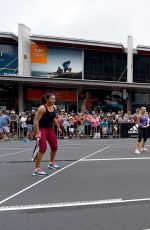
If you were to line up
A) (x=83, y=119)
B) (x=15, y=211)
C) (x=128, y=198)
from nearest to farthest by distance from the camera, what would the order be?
(x=15, y=211) → (x=128, y=198) → (x=83, y=119)

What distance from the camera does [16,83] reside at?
25844 mm

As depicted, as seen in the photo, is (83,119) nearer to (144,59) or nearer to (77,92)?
(77,92)

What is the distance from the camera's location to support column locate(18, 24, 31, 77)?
25859mm

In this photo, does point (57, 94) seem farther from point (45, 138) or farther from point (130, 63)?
point (45, 138)

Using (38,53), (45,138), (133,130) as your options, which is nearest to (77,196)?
(45,138)

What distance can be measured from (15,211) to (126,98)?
979 inches

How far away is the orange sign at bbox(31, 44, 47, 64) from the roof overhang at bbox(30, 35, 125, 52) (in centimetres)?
40

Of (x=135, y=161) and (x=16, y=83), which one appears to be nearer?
(x=135, y=161)

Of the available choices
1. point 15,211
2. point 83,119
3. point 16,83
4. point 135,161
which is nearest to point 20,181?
point 15,211

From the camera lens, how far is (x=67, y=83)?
25750mm

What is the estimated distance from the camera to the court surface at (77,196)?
4816 millimetres

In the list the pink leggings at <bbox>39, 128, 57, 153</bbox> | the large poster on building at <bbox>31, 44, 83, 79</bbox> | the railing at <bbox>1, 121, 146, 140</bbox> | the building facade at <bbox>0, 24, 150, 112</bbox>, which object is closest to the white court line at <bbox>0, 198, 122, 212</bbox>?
the pink leggings at <bbox>39, 128, 57, 153</bbox>

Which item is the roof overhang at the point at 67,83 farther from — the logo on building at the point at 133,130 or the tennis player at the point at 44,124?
the tennis player at the point at 44,124

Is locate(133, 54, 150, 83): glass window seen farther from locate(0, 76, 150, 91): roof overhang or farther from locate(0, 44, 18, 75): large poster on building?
locate(0, 44, 18, 75): large poster on building
